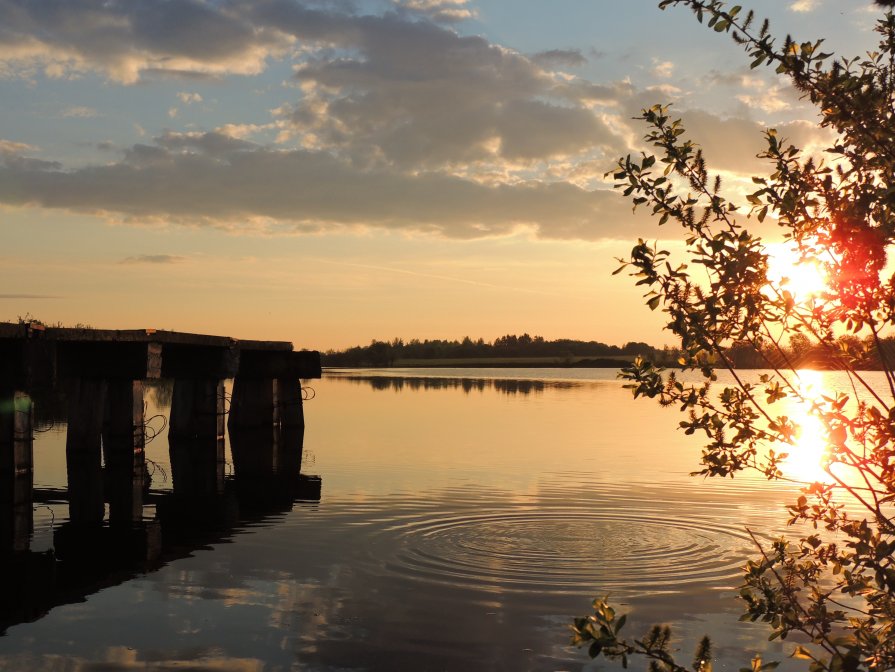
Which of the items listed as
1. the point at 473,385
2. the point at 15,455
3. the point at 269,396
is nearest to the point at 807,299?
the point at 15,455

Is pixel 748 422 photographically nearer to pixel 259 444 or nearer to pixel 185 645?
pixel 185 645

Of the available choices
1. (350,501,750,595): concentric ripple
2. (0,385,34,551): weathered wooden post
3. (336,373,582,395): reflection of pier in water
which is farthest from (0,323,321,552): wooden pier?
(336,373,582,395): reflection of pier in water

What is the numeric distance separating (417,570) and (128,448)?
11.0m

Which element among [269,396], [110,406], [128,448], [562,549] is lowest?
[562,549]

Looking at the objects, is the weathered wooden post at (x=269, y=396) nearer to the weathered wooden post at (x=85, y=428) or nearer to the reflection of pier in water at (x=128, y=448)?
the reflection of pier in water at (x=128, y=448)

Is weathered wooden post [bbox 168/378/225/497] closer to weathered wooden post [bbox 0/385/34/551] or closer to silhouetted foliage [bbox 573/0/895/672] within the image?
weathered wooden post [bbox 0/385/34/551]

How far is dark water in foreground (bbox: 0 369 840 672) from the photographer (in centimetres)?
790

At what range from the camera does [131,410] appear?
65.6ft

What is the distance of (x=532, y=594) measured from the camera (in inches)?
380

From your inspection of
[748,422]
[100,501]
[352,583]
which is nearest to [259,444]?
[100,501]

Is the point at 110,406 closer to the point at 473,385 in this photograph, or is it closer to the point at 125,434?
the point at 125,434

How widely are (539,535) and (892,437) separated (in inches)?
320

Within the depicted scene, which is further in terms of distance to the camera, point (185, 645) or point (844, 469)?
point (844, 469)

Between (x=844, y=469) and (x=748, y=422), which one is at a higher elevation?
(x=748, y=422)
